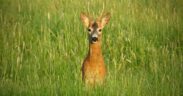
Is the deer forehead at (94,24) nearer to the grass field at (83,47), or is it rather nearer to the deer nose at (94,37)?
the deer nose at (94,37)

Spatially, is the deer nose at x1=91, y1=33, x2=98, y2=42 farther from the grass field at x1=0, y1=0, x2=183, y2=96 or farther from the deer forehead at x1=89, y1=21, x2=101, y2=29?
the grass field at x1=0, y1=0, x2=183, y2=96

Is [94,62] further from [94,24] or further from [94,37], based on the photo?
[94,24]

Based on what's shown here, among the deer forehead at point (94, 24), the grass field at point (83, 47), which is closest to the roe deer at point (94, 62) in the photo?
the deer forehead at point (94, 24)

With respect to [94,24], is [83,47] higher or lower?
lower

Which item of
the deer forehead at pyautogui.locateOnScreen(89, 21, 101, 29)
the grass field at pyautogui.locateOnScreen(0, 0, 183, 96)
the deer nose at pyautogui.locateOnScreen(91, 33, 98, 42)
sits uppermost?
the deer forehead at pyautogui.locateOnScreen(89, 21, 101, 29)

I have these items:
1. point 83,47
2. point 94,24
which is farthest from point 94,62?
point 83,47

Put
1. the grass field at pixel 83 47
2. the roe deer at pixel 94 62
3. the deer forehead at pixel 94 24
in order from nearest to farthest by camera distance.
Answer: the grass field at pixel 83 47 < the roe deer at pixel 94 62 < the deer forehead at pixel 94 24

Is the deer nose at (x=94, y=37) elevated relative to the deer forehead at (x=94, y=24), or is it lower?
lower

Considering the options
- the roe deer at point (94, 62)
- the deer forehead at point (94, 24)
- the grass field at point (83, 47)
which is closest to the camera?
the grass field at point (83, 47)

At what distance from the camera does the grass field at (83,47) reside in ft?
19.4

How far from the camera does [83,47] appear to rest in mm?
7609

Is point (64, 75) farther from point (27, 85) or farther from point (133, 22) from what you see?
point (133, 22)

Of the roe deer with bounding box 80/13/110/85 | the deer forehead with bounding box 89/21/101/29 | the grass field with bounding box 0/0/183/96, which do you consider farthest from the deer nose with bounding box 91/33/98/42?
the grass field with bounding box 0/0/183/96

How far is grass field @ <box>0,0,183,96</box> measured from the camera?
592 centimetres
